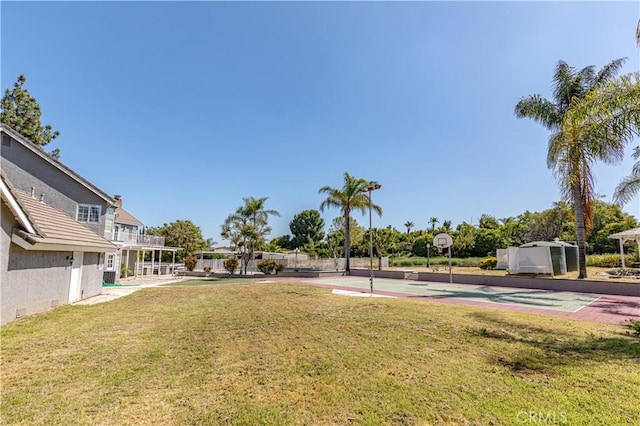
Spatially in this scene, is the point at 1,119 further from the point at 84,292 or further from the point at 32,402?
the point at 32,402

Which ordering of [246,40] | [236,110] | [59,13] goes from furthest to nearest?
[236,110] → [246,40] → [59,13]

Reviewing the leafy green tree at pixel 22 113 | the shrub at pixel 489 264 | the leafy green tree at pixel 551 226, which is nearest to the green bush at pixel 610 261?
the shrub at pixel 489 264

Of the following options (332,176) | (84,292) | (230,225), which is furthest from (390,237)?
(84,292)

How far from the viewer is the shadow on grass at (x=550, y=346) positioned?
509 centimetres

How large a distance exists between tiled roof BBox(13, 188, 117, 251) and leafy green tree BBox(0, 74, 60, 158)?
15.8m

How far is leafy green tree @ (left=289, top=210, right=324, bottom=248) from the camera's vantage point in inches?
2906

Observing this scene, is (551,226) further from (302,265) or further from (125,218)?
(125,218)

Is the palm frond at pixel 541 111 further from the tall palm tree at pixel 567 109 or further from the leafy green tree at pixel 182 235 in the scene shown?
the leafy green tree at pixel 182 235

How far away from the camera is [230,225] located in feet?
107

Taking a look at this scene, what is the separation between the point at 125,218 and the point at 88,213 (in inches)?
591

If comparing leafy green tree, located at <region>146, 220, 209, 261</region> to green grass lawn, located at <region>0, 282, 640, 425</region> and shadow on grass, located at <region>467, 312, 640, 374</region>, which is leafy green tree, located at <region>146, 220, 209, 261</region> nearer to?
green grass lawn, located at <region>0, 282, 640, 425</region>

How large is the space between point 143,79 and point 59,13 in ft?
22.0

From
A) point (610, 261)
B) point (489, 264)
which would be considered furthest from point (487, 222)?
point (610, 261)

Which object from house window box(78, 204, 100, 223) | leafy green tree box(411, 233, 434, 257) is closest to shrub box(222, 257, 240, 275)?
house window box(78, 204, 100, 223)
